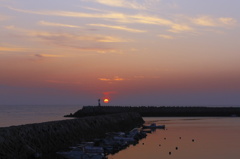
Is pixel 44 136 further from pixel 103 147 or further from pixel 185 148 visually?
pixel 185 148

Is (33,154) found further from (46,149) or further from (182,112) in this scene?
(182,112)

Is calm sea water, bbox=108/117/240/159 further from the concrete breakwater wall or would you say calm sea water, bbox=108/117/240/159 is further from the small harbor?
the concrete breakwater wall

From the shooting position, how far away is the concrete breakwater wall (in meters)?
22.9

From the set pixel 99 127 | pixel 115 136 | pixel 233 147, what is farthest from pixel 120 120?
pixel 233 147

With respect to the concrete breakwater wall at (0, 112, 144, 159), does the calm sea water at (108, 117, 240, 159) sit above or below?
below

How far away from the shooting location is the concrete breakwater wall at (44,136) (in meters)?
22.9

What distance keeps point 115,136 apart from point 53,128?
6.31 m

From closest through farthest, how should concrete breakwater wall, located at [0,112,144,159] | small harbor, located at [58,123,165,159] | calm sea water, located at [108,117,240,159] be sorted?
concrete breakwater wall, located at [0,112,144,159], small harbor, located at [58,123,165,159], calm sea water, located at [108,117,240,159]

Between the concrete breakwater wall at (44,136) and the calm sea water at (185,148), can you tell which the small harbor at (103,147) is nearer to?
the calm sea water at (185,148)

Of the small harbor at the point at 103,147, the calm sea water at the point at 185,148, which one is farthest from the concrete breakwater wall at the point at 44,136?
the calm sea water at the point at 185,148

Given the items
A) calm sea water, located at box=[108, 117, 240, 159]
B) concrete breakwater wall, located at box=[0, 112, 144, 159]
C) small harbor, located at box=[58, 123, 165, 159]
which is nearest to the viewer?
concrete breakwater wall, located at box=[0, 112, 144, 159]

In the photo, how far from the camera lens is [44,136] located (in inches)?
1075

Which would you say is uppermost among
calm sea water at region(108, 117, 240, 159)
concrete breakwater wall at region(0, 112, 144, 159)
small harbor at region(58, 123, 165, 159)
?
concrete breakwater wall at region(0, 112, 144, 159)

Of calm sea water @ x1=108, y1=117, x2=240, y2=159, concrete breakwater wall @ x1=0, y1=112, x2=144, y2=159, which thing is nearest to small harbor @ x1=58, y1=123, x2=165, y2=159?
calm sea water @ x1=108, y1=117, x2=240, y2=159
